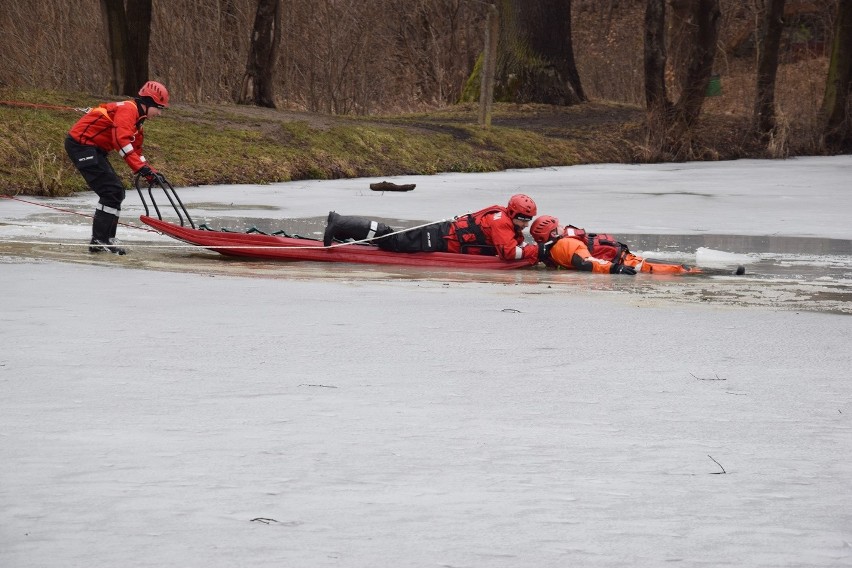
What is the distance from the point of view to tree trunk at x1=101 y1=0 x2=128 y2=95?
21.2 m

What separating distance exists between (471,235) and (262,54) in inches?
557

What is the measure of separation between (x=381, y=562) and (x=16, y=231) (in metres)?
9.36

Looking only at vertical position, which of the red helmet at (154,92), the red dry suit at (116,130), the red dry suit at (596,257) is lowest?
the red dry suit at (596,257)

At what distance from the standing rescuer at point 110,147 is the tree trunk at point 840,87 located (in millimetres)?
22054

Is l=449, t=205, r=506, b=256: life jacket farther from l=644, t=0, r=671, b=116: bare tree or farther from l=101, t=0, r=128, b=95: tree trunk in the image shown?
l=644, t=0, r=671, b=116: bare tree

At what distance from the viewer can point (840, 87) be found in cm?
2998

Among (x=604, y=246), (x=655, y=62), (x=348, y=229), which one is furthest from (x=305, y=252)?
(x=655, y=62)

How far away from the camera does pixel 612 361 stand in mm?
6492

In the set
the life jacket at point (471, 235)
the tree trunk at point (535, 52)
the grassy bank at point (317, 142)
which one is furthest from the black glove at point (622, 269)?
the tree trunk at point (535, 52)

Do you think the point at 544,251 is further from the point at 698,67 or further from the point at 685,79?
the point at 685,79

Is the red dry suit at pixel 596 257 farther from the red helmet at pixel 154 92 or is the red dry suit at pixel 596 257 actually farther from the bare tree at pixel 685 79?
the bare tree at pixel 685 79

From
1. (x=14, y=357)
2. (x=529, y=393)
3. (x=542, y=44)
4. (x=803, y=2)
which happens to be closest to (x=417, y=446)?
(x=529, y=393)

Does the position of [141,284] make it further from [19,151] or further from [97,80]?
[97,80]

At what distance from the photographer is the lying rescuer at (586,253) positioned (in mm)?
10625
